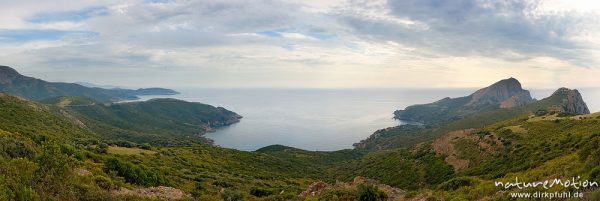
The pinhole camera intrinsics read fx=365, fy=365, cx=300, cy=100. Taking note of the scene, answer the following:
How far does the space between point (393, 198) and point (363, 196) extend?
2.32m

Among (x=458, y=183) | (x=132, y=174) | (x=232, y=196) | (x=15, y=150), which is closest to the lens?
(x=15, y=150)

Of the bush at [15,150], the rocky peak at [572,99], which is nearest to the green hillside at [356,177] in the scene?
the bush at [15,150]

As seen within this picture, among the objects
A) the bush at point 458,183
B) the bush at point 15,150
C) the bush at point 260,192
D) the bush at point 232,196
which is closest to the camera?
the bush at point 15,150

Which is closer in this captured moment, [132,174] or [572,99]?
[132,174]

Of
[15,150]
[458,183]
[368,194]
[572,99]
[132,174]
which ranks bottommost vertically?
[132,174]

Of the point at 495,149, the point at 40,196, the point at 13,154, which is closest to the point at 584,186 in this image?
the point at 40,196

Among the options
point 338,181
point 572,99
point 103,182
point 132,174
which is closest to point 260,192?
point 132,174

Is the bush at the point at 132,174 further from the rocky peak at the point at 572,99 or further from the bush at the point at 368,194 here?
the rocky peak at the point at 572,99

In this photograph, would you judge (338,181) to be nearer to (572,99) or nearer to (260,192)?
(260,192)

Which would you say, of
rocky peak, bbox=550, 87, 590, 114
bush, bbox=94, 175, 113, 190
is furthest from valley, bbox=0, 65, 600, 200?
rocky peak, bbox=550, 87, 590, 114

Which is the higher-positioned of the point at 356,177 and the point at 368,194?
the point at 368,194

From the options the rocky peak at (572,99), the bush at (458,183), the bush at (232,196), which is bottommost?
the bush at (232,196)

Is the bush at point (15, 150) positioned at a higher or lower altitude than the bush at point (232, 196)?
higher

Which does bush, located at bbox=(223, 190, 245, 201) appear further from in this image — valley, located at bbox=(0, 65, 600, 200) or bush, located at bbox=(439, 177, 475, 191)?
bush, located at bbox=(439, 177, 475, 191)
